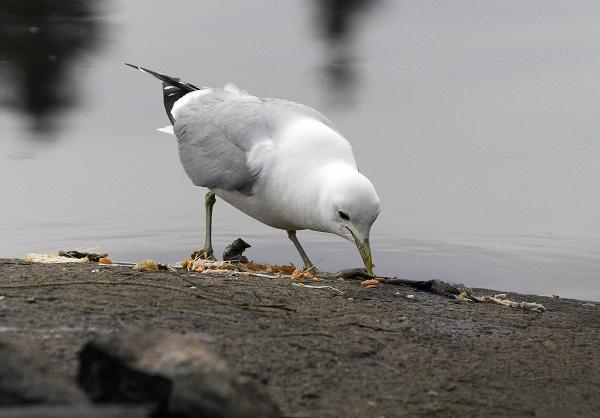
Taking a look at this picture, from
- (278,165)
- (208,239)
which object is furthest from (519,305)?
(208,239)

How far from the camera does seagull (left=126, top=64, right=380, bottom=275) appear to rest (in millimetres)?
6137

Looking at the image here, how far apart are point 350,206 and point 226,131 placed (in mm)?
1524

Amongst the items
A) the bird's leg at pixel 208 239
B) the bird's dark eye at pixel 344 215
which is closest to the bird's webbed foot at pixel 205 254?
the bird's leg at pixel 208 239

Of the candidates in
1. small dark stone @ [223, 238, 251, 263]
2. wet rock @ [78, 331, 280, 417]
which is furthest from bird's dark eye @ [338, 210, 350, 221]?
wet rock @ [78, 331, 280, 417]

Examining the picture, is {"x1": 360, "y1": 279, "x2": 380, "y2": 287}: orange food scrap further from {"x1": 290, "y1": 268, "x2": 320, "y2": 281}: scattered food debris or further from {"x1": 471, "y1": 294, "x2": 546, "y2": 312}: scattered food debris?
{"x1": 471, "y1": 294, "x2": 546, "y2": 312}: scattered food debris

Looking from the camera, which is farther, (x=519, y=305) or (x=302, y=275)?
(x=302, y=275)

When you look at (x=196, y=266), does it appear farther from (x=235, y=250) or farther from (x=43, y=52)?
(x=43, y=52)

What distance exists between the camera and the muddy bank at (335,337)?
3.81m

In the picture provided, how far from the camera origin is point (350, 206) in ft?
19.7

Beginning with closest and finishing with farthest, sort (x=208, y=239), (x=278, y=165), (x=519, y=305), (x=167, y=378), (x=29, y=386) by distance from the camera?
(x=29, y=386), (x=167, y=378), (x=519, y=305), (x=278, y=165), (x=208, y=239)

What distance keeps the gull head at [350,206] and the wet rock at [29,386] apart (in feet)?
10.2

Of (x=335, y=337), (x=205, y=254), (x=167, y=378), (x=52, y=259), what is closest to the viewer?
(x=167, y=378)

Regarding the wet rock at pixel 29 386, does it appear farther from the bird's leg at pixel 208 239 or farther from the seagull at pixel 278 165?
the bird's leg at pixel 208 239

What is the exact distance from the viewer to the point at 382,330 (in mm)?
4656
